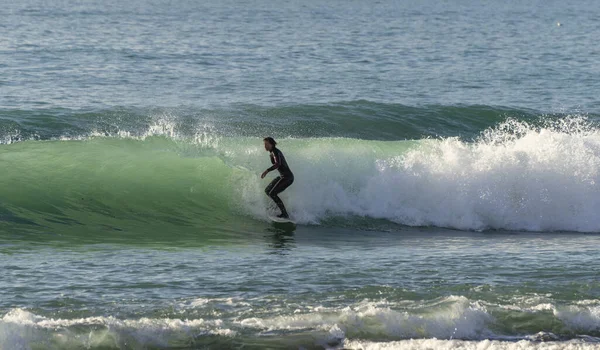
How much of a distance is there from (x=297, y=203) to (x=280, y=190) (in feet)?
1.69

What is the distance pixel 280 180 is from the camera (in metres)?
15.0

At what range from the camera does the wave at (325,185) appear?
15.2 m

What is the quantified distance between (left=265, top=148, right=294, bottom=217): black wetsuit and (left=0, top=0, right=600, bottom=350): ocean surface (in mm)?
378

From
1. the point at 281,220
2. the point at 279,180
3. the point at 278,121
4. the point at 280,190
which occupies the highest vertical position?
the point at 278,121

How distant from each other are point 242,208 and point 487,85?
1519 cm

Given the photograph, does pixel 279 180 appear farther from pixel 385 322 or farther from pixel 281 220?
pixel 385 322

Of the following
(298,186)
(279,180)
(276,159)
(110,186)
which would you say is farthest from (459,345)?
(110,186)

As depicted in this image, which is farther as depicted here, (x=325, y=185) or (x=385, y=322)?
(x=325, y=185)

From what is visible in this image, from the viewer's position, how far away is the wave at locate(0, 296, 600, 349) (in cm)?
907

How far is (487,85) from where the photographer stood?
28734mm

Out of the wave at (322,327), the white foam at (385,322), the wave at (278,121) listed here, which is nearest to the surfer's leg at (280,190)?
the wave at (322,327)

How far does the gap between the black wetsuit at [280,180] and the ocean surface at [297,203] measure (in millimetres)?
378

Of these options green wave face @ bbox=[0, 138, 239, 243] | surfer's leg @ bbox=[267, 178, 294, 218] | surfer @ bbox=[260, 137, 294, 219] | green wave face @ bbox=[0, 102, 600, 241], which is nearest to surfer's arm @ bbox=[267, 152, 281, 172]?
surfer @ bbox=[260, 137, 294, 219]

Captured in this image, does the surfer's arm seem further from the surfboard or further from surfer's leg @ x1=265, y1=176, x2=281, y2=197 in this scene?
the surfboard
